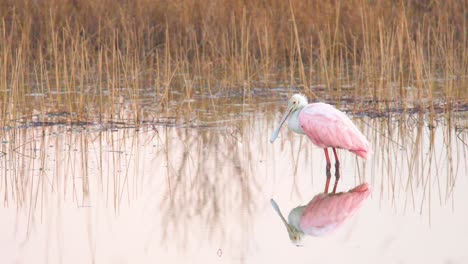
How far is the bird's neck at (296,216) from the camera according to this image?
19.0 ft

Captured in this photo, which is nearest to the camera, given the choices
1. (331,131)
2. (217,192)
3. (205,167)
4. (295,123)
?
(217,192)

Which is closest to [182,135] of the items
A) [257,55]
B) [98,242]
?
[98,242]

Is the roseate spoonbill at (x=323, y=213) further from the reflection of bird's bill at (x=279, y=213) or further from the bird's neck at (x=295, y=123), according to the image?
the bird's neck at (x=295, y=123)

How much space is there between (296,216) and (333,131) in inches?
55.9

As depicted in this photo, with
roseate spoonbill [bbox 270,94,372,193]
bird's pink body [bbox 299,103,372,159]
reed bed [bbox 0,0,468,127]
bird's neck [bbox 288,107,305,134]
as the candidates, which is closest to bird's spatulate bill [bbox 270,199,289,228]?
roseate spoonbill [bbox 270,94,372,193]

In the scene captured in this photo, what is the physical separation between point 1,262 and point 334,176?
271 centimetres

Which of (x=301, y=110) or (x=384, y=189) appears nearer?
(x=384, y=189)

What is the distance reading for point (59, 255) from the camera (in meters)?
5.24

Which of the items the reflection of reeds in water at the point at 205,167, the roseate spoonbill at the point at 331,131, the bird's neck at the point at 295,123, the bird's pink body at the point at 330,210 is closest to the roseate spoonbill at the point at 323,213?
the bird's pink body at the point at 330,210

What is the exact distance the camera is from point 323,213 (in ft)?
19.8

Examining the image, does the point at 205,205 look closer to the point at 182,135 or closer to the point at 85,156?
the point at 85,156

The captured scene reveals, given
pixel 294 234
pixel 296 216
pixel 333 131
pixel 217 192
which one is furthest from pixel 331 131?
pixel 294 234

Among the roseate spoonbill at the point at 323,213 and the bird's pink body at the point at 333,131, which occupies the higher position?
the bird's pink body at the point at 333,131

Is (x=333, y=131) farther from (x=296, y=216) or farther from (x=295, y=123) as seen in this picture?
(x=296, y=216)
